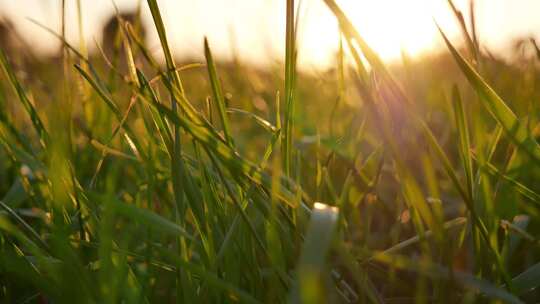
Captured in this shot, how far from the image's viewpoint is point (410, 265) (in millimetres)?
384

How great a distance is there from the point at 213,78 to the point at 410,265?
23cm

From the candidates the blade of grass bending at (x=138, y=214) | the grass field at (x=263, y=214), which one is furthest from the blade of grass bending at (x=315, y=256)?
the blade of grass bending at (x=138, y=214)

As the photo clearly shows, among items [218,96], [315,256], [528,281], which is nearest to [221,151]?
[218,96]

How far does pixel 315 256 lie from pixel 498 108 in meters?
0.27

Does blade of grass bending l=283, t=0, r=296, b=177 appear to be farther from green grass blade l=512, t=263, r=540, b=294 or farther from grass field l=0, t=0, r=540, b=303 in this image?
green grass blade l=512, t=263, r=540, b=294

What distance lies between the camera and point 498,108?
510mm

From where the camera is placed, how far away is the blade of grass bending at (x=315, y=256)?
0.27m

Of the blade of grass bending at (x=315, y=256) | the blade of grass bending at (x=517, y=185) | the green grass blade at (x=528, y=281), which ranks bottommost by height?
Answer: the green grass blade at (x=528, y=281)

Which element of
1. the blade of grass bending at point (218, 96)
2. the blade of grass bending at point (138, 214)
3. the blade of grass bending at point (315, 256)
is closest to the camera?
the blade of grass bending at point (315, 256)

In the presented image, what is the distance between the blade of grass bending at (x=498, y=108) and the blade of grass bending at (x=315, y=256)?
178mm

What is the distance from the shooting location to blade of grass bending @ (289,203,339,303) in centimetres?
27

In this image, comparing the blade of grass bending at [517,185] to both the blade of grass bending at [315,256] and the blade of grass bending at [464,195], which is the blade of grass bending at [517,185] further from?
the blade of grass bending at [315,256]

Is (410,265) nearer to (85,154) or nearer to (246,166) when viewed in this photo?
(246,166)

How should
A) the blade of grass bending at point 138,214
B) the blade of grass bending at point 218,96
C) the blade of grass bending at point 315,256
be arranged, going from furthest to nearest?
the blade of grass bending at point 218,96 → the blade of grass bending at point 138,214 → the blade of grass bending at point 315,256
